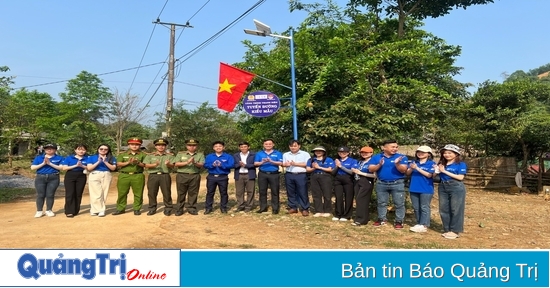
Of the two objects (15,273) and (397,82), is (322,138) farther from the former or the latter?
(15,273)

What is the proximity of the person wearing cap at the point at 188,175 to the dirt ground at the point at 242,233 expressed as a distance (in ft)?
0.84

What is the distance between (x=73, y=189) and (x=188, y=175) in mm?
2109

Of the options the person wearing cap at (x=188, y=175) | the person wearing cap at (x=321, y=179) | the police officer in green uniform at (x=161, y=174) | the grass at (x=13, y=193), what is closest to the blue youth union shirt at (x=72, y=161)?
the police officer in green uniform at (x=161, y=174)

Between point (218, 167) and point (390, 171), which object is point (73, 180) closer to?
point (218, 167)

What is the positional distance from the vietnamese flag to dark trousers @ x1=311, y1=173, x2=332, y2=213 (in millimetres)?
2600

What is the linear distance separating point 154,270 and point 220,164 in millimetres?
4213

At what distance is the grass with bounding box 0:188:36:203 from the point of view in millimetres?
10690

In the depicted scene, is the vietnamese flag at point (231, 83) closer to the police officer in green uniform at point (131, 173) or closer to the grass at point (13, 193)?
the police officer in green uniform at point (131, 173)

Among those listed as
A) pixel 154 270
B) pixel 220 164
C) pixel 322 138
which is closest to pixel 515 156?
pixel 322 138

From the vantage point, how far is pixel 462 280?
337cm

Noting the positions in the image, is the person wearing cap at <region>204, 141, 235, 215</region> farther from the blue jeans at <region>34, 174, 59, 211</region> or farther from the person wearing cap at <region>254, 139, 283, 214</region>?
the blue jeans at <region>34, 174, 59, 211</region>

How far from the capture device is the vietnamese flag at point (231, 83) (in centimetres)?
870

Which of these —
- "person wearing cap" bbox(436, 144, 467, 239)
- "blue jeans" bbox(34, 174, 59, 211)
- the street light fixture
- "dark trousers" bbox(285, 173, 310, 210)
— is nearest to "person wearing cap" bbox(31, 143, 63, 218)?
"blue jeans" bbox(34, 174, 59, 211)

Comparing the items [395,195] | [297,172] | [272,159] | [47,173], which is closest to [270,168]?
[272,159]
